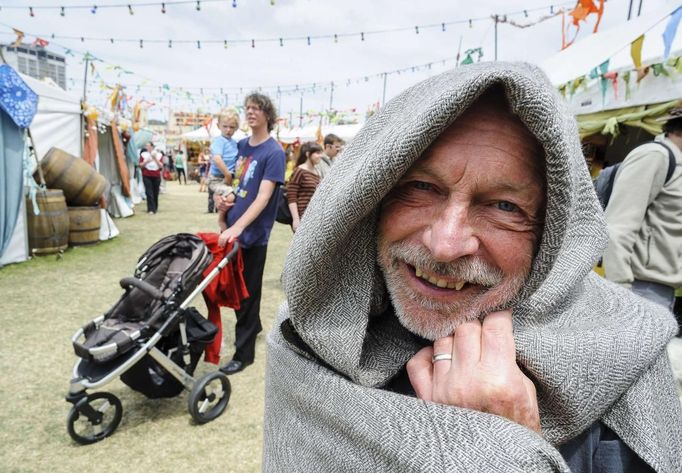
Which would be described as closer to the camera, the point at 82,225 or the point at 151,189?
the point at 82,225

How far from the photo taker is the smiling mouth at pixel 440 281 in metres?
0.88

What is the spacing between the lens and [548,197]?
2.70 feet

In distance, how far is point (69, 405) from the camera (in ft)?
10.1

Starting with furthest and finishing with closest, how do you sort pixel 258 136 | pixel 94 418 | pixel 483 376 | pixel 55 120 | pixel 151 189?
pixel 151 189, pixel 55 120, pixel 258 136, pixel 94 418, pixel 483 376

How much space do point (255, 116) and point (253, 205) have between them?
2.29ft

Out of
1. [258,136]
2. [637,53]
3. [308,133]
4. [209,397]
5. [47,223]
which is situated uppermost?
[308,133]

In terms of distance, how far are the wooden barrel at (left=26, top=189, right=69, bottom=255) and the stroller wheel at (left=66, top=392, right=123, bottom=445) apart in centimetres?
513

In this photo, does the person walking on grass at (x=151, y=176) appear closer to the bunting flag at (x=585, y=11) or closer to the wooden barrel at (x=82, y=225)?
the wooden barrel at (x=82, y=225)

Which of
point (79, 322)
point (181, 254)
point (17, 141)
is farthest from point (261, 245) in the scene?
point (17, 141)

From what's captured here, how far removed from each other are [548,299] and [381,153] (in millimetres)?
431

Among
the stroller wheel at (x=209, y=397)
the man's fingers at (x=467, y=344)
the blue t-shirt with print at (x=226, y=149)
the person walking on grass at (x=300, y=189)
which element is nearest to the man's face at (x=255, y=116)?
the person walking on grass at (x=300, y=189)

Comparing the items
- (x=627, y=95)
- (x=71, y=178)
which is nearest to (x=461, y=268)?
(x=627, y=95)

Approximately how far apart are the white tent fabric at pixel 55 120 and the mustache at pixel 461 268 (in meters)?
7.87

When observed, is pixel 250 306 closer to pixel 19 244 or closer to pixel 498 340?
pixel 498 340
